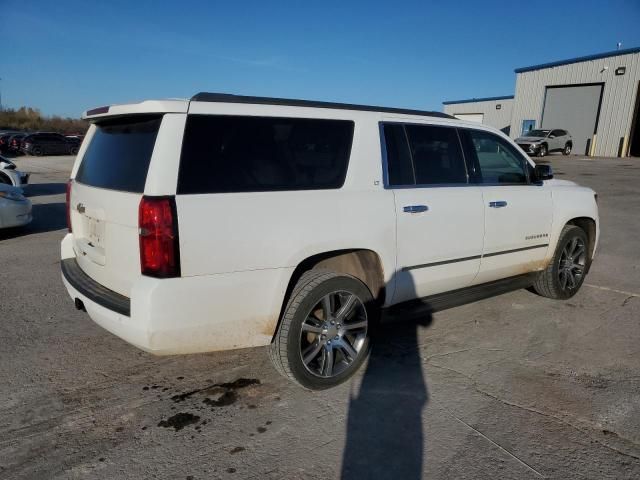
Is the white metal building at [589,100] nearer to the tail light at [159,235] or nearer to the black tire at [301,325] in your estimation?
the black tire at [301,325]

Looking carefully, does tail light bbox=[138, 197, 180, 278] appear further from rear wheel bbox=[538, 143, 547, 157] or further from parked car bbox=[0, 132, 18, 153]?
parked car bbox=[0, 132, 18, 153]

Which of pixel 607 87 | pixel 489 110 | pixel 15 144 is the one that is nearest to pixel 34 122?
pixel 15 144

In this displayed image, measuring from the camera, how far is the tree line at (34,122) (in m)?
55.0

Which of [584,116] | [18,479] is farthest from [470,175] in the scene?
[584,116]

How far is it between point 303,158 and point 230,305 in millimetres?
1063

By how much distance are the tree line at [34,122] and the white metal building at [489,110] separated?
138 feet

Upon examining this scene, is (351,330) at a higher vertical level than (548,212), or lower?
lower

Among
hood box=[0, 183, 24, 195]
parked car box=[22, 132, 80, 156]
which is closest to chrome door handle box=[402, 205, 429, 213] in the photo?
hood box=[0, 183, 24, 195]

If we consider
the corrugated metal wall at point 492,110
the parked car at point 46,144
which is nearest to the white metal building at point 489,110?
the corrugated metal wall at point 492,110

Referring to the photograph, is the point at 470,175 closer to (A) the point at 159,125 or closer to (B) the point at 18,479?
(A) the point at 159,125

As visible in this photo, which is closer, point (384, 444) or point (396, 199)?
point (384, 444)

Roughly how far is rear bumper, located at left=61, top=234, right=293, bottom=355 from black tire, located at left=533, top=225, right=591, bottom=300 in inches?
128

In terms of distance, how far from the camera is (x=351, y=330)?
3.28 meters

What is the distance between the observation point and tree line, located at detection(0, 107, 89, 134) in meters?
55.0
